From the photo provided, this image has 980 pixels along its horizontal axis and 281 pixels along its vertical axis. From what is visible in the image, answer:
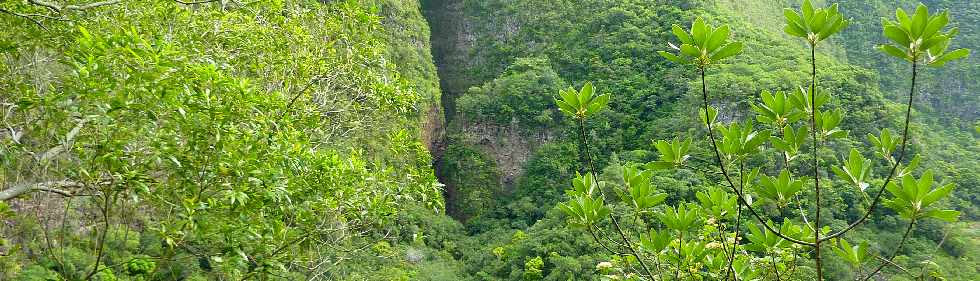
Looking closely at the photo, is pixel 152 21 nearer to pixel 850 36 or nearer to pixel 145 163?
pixel 145 163

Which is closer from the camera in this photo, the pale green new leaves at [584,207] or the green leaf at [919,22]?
the green leaf at [919,22]

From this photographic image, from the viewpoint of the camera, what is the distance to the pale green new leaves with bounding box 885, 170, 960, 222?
1350 millimetres

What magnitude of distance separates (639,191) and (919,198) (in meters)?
0.65

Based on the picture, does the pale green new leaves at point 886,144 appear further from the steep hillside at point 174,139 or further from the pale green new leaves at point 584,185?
the steep hillside at point 174,139

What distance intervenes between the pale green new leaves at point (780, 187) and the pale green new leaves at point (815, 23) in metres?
0.33

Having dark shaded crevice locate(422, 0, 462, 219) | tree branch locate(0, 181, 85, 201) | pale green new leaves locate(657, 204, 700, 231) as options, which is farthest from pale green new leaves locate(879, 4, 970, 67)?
dark shaded crevice locate(422, 0, 462, 219)

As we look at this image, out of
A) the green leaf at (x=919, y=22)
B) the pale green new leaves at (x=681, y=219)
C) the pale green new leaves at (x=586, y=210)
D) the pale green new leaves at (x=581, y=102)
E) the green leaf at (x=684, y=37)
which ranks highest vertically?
the green leaf at (x=919, y=22)

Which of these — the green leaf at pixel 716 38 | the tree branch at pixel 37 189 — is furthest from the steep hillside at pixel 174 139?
the green leaf at pixel 716 38

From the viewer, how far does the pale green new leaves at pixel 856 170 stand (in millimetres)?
1504

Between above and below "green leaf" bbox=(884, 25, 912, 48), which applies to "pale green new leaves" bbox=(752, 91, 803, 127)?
below

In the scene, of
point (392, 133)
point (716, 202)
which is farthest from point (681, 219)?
point (392, 133)

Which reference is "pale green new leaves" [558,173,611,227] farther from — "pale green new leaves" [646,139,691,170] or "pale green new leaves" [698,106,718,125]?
"pale green new leaves" [698,106,718,125]

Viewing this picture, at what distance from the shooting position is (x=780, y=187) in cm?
159

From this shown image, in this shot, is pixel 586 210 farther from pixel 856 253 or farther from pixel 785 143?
pixel 856 253
